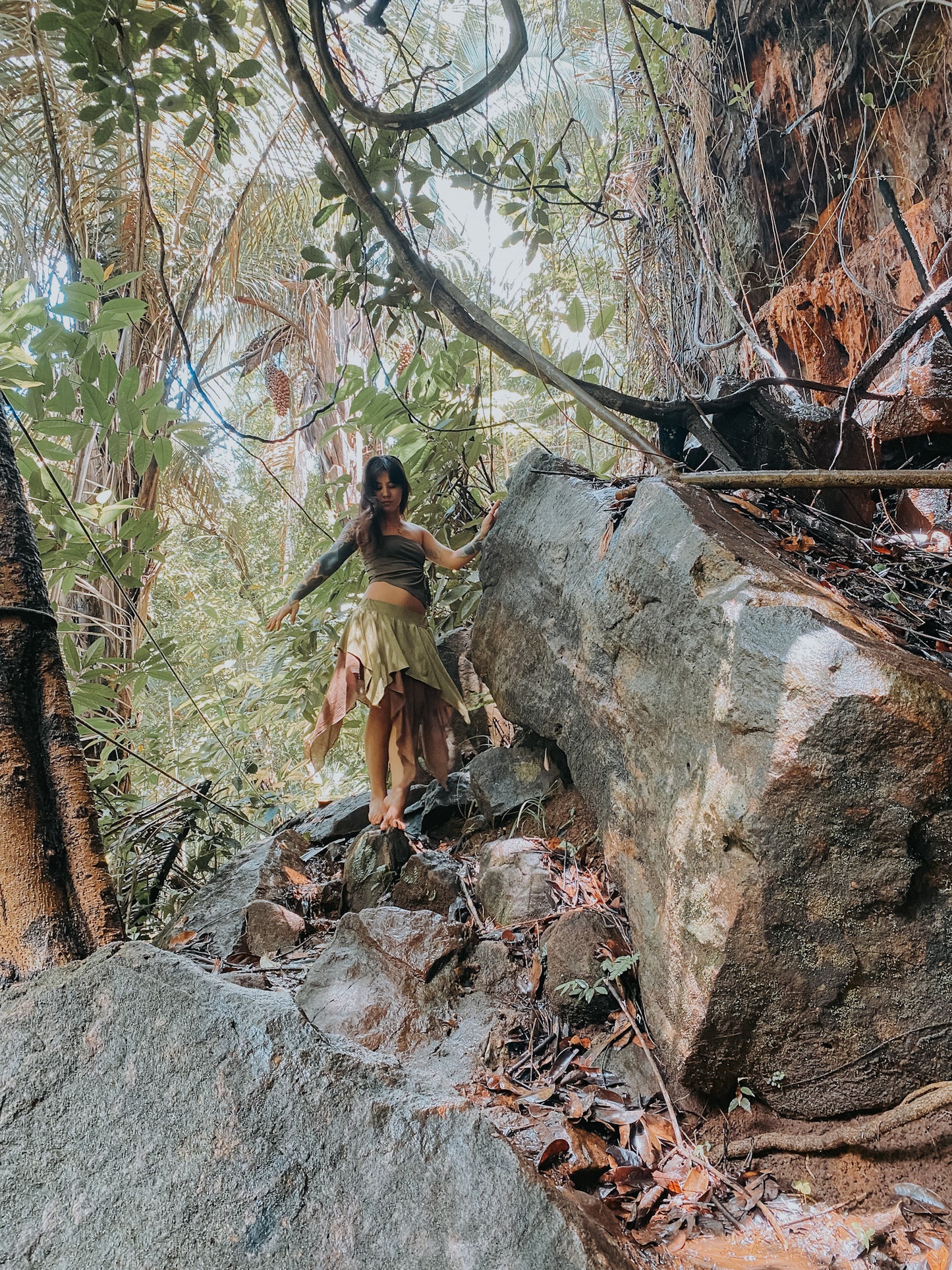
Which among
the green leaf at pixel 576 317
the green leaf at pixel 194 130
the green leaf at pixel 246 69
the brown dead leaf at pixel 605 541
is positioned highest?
the green leaf at pixel 246 69

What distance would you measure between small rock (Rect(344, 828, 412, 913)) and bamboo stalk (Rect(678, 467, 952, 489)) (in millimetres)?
1961

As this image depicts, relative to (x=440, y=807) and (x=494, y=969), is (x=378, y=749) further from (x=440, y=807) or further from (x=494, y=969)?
(x=494, y=969)

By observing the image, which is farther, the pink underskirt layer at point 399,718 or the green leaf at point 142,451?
the pink underskirt layer at point 399,718

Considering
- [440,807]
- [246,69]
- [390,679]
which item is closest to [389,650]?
[390,679]

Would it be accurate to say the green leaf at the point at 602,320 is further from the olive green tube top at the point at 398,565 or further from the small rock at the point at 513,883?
the small rock at the point at 513,883

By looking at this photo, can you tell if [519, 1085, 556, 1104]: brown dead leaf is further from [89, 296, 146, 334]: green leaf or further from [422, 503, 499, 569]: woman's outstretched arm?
[89, 296, 146, 334]: green leaf

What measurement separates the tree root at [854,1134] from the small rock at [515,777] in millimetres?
1684

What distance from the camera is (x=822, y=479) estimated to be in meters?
2.48

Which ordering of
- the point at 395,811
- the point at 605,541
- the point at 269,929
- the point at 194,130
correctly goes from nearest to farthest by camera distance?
the point at 194,130 → the point at 605,541 → the point at 269,929 → the point at 395,811

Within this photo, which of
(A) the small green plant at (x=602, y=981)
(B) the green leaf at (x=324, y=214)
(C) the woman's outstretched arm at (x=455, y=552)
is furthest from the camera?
(C) the woman's outstretched arm at (x=455, y=552)

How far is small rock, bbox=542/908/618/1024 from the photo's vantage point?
8.18 ft

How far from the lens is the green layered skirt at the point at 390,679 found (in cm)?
380

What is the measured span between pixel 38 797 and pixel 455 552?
2714 millimetres

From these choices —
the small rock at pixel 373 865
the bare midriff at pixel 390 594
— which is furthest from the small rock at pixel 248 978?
the bare midriff at pixel 390 594
